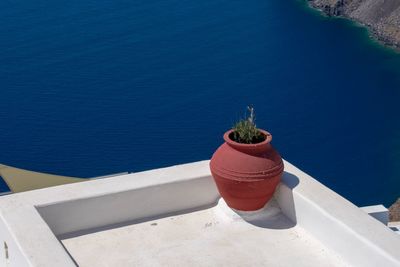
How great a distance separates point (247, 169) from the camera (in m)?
4.08

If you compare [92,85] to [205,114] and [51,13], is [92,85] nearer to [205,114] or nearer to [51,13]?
[205,114]

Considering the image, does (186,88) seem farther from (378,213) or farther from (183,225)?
(183,225)

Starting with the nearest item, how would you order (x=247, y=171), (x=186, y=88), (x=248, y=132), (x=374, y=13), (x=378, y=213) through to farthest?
(x=247, y=171), (x=248, y=132), (x=378, y=213), (x=186, y=88), (x=374, y=13)

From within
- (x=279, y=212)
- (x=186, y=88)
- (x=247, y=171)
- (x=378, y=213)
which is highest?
(x=247, y=171)

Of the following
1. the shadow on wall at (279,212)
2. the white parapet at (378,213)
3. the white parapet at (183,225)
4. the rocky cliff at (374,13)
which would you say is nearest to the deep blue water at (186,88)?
the rocky cliff at (374,13)

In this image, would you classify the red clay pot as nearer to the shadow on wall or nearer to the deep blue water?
the shadow on wall

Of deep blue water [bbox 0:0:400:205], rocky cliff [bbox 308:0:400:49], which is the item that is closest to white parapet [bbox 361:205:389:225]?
deep blue water [bbox 0:0:400:205]

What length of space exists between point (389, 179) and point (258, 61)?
7.29 metres

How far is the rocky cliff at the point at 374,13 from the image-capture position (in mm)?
24328

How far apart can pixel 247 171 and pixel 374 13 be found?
23.2 metres

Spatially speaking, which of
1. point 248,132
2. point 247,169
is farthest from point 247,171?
point 248,132

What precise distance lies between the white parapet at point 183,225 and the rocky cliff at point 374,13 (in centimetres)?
2052

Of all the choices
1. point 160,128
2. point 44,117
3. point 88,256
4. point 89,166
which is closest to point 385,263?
point 88,256

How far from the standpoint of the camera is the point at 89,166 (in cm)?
1520
